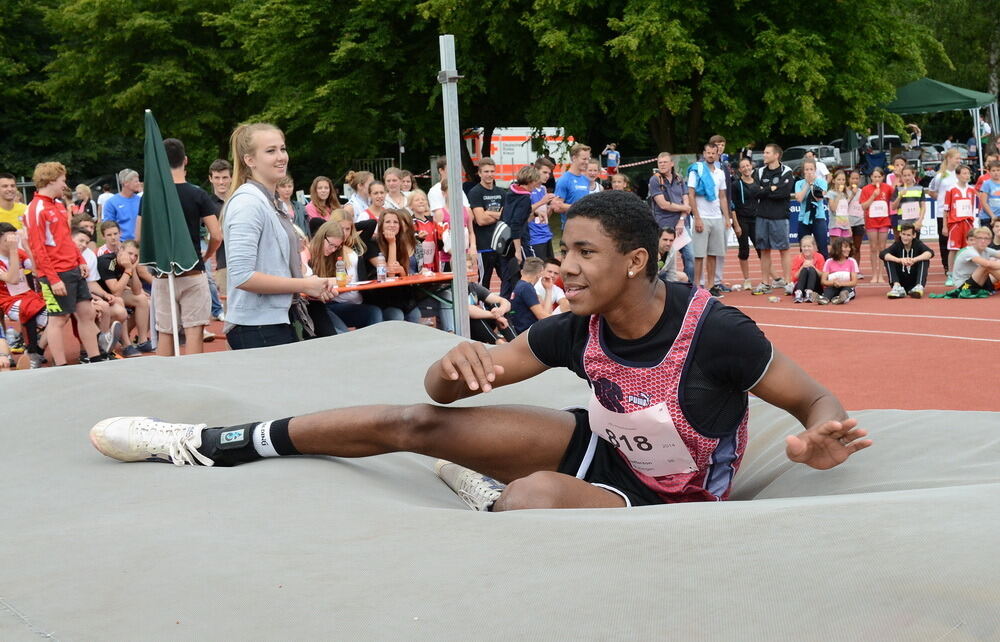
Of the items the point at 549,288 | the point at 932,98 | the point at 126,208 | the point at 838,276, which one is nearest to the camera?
the point at 549,288

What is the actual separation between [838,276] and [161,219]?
23.5ft

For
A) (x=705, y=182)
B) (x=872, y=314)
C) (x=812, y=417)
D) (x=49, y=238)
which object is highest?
(x=705, y=182)

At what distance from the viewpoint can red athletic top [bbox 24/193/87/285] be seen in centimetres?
753

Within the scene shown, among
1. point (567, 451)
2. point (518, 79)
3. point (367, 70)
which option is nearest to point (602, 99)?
point (518, 79)

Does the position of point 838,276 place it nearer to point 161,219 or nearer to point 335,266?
point 335,266

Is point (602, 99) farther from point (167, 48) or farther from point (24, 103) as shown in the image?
point (24, 103)

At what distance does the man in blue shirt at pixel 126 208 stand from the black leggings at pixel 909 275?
7828 mm

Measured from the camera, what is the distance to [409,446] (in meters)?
2.98

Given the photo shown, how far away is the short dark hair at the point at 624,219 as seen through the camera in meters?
2.71

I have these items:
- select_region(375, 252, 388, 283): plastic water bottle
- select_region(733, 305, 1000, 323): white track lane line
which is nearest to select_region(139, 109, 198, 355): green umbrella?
select_region(375, 252, 388, 283): plastic water bottle

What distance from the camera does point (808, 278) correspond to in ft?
36.1

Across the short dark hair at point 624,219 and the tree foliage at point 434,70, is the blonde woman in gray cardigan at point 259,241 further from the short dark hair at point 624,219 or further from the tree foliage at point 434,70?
the tree foliage at point 434,70

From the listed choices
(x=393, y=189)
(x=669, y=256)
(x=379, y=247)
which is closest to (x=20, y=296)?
(x=379, y=247)

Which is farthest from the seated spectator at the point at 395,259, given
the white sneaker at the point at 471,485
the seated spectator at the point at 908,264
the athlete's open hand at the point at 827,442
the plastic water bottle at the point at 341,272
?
the seated spectator at the point at 908,264
